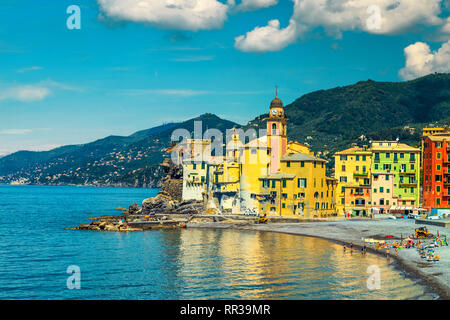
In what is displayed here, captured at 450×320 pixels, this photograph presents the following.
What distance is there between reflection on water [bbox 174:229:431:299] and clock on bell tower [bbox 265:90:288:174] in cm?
2703

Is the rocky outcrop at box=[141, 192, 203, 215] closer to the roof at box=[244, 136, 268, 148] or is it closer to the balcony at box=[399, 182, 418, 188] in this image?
the roof at box=[244, 136, 268, 148]

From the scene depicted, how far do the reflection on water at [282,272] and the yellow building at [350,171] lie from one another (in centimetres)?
3118

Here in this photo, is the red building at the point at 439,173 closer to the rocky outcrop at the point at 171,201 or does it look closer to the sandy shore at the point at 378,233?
the sandy shore at the point at 378,233

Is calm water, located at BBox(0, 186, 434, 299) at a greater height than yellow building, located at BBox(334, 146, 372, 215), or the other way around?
yellow building, located at BBox(334, 146, 372, 215)

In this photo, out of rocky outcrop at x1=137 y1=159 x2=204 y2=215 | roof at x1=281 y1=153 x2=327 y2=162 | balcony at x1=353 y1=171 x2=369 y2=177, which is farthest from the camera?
rocky outcrop at x1=137 y1=159 x2=204 y2=215

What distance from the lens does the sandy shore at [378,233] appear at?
143 ft

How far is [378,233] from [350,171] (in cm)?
3230

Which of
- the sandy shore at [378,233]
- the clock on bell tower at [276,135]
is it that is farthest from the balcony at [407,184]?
the clock on bell tower at [276,135]

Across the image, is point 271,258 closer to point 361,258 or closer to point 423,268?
point 361,258

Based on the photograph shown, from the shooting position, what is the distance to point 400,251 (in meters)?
57.1

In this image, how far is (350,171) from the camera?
102 m

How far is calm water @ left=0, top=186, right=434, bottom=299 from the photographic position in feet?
134

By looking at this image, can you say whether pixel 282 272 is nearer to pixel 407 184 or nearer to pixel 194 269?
pixel 194 269

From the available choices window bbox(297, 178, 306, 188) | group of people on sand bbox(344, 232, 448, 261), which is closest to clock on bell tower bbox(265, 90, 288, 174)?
window bbox(297, 178, 306, 188)
